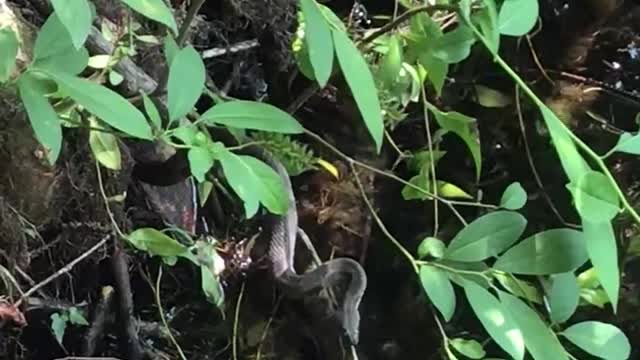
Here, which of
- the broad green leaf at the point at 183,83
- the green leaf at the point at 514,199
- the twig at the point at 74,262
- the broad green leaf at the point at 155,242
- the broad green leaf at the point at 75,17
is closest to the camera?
the broad green leaf at the point at 75,17

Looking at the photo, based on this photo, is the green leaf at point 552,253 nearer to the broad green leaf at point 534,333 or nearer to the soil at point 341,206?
the broad green leaf at point 534,333

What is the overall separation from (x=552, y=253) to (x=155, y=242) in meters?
0.29

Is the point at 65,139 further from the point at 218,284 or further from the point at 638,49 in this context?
the point at 638,49

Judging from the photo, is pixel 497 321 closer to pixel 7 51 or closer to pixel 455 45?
pixel 455 45

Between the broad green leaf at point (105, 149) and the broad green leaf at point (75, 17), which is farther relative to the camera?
the broad green leaf at point (105, 149)

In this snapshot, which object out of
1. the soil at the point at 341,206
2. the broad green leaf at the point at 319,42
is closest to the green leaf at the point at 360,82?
the broad green leaf at the point at 319,42

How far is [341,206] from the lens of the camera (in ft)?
3.25

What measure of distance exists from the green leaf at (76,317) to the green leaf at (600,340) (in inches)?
19.5

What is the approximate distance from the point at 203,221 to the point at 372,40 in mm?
251

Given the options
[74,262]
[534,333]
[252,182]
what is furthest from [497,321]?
[74,262]

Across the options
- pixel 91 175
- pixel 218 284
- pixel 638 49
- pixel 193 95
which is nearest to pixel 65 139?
pixel 91 175

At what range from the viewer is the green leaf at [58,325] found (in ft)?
2.98

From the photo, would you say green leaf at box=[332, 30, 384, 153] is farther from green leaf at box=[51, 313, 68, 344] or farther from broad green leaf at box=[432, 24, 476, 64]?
green leaf at box=[51, 313, 68, 344]

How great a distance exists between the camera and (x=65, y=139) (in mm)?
790
